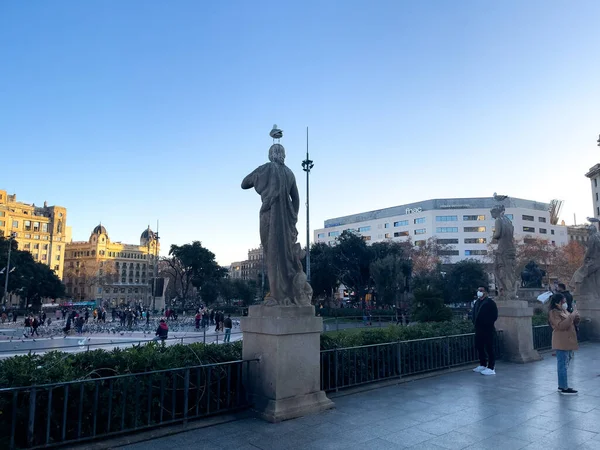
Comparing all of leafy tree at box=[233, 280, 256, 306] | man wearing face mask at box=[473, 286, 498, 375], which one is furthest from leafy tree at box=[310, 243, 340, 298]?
man wearing face mask at box=[473, 286, 498, 375]

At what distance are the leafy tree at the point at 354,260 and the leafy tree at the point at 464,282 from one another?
9424mm

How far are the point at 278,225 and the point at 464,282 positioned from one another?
146 ft

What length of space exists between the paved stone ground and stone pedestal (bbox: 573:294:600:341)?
29.3ft

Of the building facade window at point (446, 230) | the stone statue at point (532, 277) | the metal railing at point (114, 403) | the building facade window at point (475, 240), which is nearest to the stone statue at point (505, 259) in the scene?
the metal railing at point (114, 403)

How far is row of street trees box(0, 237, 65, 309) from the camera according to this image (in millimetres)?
53681

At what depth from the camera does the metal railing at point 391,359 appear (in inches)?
289

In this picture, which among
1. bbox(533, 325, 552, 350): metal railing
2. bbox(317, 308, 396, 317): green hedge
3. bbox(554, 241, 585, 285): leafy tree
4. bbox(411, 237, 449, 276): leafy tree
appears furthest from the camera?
bbox(411, 237, 449, 276): leafy tree

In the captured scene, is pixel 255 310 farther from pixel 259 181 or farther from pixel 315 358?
pixel 259 181

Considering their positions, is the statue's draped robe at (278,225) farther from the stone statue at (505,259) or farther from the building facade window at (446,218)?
the building facade window at (446,218)

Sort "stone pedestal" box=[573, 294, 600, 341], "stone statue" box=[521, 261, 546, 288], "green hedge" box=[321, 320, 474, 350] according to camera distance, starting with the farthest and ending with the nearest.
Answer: "stone statue" box=[521, 261, 546, 288] < "stone pedestal" box=[573, 294, 600, 341] < "green hedge" box=[321, 320, 474, 350]

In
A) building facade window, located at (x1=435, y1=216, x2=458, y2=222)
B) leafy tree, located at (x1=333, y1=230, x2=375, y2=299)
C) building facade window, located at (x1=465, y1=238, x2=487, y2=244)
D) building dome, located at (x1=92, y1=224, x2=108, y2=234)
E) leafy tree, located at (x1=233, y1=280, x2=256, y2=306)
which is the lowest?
leafy tree, located at (x1=233, y1=280, x2=256, y2=306)

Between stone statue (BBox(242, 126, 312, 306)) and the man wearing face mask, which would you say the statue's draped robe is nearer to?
stone statue (BBox(242, 126, 312, 306))

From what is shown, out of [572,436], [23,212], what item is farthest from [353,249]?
[23,212]

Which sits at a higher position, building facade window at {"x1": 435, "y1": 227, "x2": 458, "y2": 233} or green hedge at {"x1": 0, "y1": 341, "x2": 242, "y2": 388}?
building facade window at {"x1": 435, "y1": 227, "x2": 458, "y2": 233}
